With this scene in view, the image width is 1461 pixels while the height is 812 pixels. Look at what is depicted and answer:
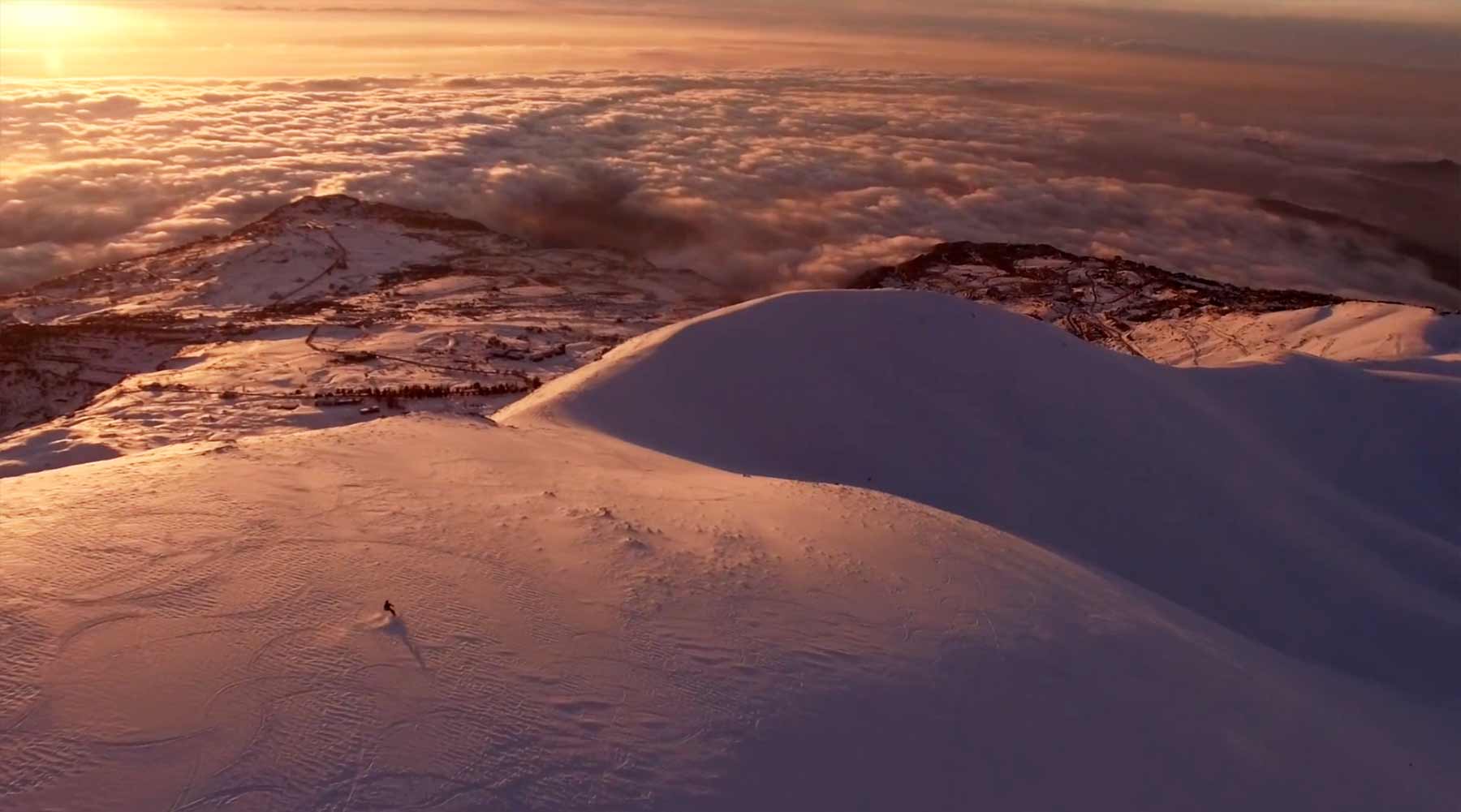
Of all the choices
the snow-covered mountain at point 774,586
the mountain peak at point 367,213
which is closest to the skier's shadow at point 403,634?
the snow-covered mountain at point 774,586

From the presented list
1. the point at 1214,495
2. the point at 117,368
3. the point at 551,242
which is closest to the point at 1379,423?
the point at 1214,495

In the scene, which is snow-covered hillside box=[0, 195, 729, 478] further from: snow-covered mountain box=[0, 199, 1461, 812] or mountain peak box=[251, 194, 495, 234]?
snow-covered mountain box=[0, 199, 1461, 812]

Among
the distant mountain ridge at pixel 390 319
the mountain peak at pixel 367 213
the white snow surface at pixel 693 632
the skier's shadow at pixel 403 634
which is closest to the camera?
the white snow surface at pixel 693 632

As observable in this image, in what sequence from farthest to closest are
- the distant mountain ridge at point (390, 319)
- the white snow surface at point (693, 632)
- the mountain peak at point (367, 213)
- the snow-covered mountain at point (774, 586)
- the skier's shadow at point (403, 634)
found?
the mountain peak at point (367, 213) → the distant mountain ridge at point (390, 319) → the skier's shadow at point (403, 634) → the snow-covered mountain at point (774, 586) → the white snow surface at point (693, 632)

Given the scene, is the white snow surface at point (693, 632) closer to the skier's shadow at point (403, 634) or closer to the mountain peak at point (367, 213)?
the skier's shadow at point (403, 634)

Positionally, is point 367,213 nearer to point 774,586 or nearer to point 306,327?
point 306,327

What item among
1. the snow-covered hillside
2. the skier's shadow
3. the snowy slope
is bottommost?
the snow-covered hillside

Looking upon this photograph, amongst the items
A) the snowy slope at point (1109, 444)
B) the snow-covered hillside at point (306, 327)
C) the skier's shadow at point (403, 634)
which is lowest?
the snow-covered hillside at point (306, 327)

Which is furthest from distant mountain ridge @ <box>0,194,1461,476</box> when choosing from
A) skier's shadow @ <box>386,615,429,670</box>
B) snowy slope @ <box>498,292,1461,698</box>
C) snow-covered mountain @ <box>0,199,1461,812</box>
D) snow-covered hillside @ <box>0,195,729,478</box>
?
skier's shadow @ <box>386,615,429,670</box>
